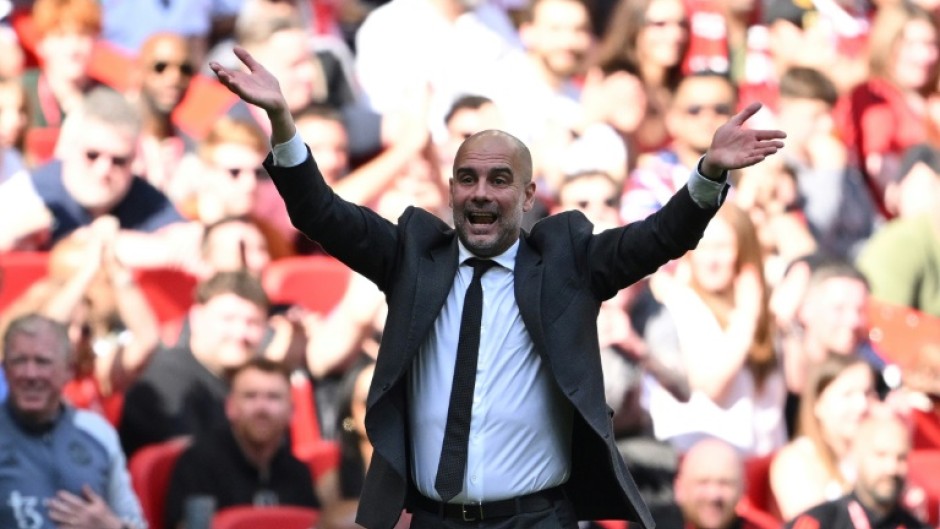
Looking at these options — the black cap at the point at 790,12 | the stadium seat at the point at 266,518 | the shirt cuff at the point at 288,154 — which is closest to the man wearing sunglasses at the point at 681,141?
the black cap at the point at 790,12

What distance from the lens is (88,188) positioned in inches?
231

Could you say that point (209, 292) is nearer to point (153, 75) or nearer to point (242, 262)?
point (242, 262)

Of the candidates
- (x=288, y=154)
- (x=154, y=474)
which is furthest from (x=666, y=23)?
(x=288, y=154)

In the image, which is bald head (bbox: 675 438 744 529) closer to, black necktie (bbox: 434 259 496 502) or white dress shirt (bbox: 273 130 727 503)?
white dress shirt (bbox: 273 130 727 503)

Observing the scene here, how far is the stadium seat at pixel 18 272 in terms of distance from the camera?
5.71m

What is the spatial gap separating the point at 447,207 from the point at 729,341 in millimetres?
1217

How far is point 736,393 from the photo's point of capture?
668 cm

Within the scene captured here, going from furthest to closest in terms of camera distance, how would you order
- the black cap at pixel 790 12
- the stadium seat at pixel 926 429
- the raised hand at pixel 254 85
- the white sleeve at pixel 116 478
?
1. the black cap at pixel 790 12
2. the stadium seat at pixel 926 429
3. the white sleeve at pixel 116 478
4. the raised hand at pixel 254 85

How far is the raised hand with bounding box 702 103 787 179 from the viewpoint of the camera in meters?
3.59

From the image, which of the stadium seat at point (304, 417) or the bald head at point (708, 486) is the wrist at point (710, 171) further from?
the bald head at point (708, 486)

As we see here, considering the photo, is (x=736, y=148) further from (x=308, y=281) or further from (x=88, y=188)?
(x=88, y=188)

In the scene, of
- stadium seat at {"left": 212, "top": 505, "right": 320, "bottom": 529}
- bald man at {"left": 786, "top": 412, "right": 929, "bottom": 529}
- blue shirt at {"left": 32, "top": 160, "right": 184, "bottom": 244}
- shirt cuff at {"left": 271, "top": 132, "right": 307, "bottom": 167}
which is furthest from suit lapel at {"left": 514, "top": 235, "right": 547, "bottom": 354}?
bald man at {"left": 786, "top": 412, "right": 929, "bottom": 529}

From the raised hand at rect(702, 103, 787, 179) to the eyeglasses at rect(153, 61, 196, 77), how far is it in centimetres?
292

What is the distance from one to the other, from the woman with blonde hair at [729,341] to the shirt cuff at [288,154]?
315 centimetres
